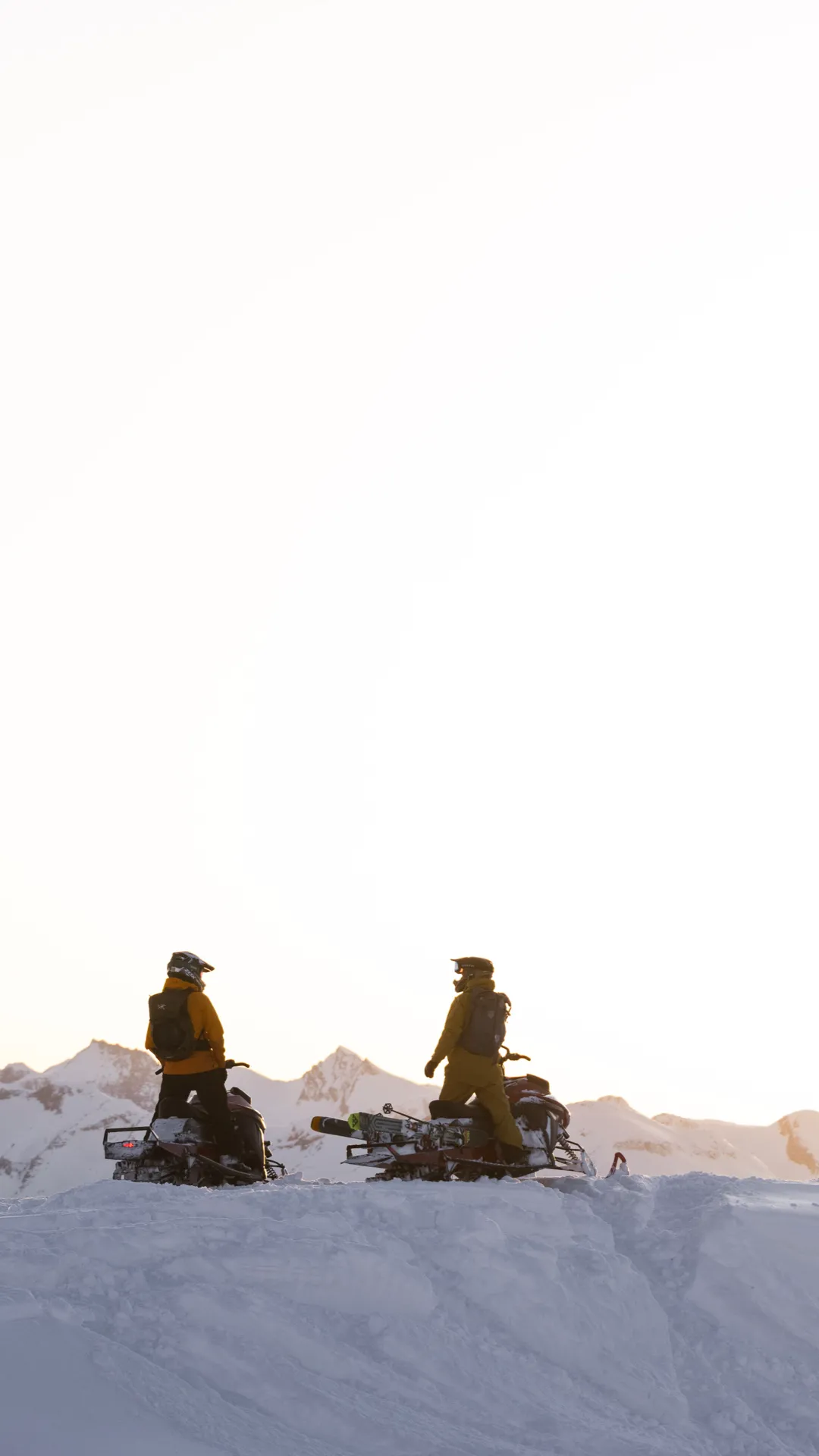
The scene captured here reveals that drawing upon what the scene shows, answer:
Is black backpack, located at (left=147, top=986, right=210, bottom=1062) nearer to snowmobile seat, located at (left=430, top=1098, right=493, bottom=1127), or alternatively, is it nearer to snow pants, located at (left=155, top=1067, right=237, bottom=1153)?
snow pants, located at (left=155, top=1067, right=237, bottom=1153)

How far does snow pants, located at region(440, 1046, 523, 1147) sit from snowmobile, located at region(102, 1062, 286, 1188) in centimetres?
196

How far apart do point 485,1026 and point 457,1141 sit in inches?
48.4

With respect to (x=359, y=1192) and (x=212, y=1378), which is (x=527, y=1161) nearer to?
(x=359, y=1192)

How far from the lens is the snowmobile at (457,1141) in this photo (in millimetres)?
13641

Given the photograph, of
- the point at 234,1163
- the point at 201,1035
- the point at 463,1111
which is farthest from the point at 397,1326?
the point at 463,1111

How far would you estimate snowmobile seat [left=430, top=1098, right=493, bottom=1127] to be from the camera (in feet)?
46.7

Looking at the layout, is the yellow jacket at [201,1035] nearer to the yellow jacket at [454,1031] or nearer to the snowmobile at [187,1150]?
the snowmobile at [187,1150]

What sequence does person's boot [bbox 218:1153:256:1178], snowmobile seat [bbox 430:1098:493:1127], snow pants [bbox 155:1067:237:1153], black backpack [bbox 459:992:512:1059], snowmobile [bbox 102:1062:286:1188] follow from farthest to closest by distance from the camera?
1. black backpack [bbox 459:992:512:1059]
2. snowmobile seat [bbox 430:1098:493:1127]
3. snow pants [bbox 155:1067:237:1153]
4. person's boot [bbox 218:1153:256:1178]
5. snowmobile [bbox 102:1062:286:1188]

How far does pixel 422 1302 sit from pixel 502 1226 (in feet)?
4.15

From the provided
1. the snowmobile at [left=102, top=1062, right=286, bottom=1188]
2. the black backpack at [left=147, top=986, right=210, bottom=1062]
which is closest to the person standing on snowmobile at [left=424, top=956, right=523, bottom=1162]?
the snowmobile at [left=102, top=1062, right=286, bottom=1188]

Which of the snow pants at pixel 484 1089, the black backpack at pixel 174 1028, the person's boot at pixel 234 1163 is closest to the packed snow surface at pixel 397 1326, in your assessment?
the person's boot at pixel 234 1163

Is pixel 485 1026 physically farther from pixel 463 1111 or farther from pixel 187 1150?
pixel 187 1150

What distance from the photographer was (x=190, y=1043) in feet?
44.5

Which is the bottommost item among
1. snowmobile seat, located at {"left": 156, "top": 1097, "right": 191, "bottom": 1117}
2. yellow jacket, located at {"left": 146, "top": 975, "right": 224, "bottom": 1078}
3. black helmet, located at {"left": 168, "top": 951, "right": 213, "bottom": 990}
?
snowmobile seat, located at {"left": 156, "top": 1097, "right": 191, "bottom": 1117}
